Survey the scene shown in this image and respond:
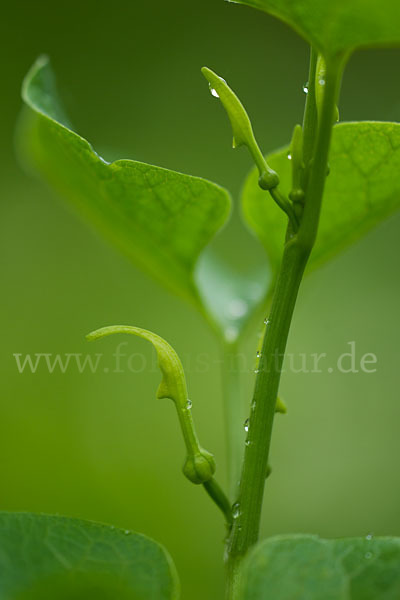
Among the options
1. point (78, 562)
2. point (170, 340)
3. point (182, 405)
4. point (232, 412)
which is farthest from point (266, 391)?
point (170, 340)

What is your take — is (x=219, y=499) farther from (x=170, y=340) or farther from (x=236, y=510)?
(x=170, y=340)

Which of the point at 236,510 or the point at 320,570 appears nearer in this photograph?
the point at 320,570

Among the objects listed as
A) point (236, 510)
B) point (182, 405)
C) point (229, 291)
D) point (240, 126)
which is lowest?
point (229, 291)

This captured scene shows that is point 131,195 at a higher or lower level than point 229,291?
higher

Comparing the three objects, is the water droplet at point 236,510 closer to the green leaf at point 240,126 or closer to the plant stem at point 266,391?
the plant stem at point 266,391

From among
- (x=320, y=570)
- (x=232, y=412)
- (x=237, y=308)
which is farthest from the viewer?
(x=237, y=308)

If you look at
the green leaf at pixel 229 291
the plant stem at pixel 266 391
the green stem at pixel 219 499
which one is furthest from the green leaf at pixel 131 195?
the green stem at pixel 219 499

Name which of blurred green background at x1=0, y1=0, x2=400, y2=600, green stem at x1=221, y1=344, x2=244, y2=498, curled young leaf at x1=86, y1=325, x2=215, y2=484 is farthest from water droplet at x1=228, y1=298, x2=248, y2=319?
curled young leaf at x1=86, y1=325, x2=215, y2=484
